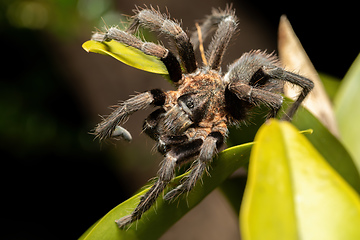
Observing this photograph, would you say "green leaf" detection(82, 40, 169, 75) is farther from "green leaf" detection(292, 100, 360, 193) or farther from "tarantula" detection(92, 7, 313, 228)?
"green leaf" detection(292, 100, 360, 193)

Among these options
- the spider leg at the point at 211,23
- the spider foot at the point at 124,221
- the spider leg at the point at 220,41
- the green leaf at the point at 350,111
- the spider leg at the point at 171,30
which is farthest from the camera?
the spider leg at the point at 211,23

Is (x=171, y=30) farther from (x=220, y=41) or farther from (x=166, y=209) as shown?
(x=166, y=209)

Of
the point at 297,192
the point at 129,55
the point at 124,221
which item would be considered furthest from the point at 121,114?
the point at 297,192

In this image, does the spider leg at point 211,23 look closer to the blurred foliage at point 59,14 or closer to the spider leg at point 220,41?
the spider leg at point 220,41

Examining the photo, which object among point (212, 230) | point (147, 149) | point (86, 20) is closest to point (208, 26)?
point (86, 20)

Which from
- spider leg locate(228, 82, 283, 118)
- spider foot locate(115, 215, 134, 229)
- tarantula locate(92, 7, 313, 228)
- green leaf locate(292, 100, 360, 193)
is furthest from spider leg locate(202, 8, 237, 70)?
spider foot locate(115, 215, 134, 229)

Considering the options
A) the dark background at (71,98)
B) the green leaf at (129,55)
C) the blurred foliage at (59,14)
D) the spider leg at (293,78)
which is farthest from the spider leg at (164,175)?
the blurred foliage at (59,14)

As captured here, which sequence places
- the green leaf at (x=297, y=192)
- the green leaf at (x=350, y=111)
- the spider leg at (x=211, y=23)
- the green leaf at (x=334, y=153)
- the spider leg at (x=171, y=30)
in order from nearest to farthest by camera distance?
1. the green leaf at (x=297, y=192)
2. the green leaf at (x=334, y=153)
3. the green leaf at (x=350, y=111)
4. the spider leg at (x=171, y=30)
5. the spider leg at (x=211, y=23)
